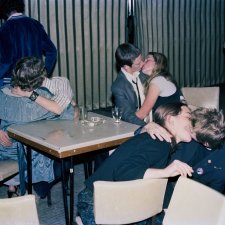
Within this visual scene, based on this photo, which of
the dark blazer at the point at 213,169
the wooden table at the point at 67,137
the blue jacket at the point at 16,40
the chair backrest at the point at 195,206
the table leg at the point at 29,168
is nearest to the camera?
the chair backrest at the point at 195,206

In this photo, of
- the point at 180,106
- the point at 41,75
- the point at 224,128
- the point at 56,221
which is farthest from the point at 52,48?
the point at 224,128

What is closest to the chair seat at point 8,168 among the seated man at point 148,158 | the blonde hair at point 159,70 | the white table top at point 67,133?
the white table top at point 67,133

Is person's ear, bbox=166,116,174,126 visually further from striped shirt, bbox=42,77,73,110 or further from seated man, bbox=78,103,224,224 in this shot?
striped shirt, bbox=42,77,73,110

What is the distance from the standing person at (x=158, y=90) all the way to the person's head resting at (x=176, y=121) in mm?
1221

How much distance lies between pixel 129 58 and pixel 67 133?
43.5 inches

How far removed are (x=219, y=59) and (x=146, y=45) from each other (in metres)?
2.06

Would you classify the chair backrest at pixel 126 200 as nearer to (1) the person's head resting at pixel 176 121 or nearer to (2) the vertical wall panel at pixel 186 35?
(1) the person's head resting at pixel 176 121

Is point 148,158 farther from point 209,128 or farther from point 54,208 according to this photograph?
point 54,208

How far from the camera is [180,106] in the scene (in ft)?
7.82

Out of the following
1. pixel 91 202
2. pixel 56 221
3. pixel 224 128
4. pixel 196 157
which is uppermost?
pixel 224 128

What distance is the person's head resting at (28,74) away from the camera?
10.3 feet

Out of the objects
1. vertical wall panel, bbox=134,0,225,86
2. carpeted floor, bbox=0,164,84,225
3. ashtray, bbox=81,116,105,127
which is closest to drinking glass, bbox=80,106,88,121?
ashtray, bbox=81,116,105,127

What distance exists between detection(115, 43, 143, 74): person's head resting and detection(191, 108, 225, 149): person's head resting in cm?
154

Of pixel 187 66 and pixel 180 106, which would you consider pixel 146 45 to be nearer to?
pixel 187 66
